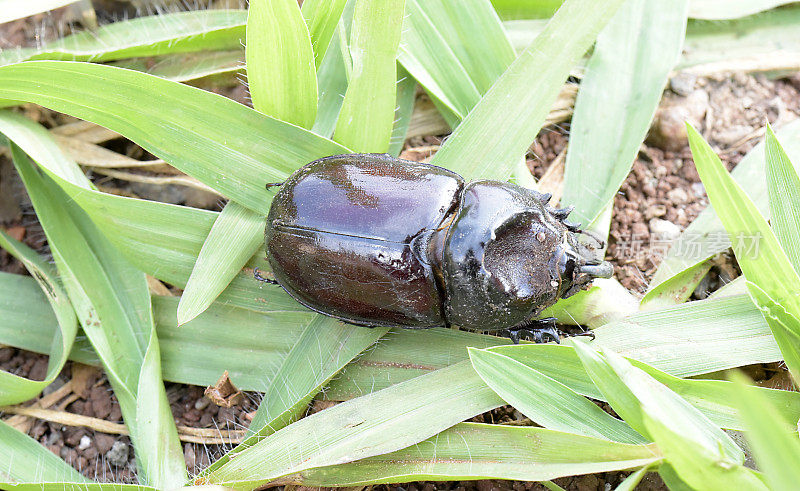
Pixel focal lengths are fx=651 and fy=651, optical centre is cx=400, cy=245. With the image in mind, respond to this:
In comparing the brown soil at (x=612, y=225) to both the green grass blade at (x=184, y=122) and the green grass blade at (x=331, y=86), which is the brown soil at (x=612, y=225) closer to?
the green grass blade at (x=331, y=86)

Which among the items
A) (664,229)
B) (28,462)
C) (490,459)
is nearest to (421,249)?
(490,459)

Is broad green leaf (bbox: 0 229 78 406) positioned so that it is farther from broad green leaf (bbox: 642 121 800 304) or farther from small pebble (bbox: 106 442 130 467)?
broad green leaf (bbox: 642 121 800 304)

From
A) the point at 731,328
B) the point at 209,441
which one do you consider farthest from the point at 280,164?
the point at 731,328

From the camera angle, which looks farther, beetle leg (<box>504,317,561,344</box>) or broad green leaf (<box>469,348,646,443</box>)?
beetle leg (<box>504,317,561,344</box>)

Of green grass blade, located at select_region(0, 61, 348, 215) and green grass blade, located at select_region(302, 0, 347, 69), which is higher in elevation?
green grass blade, located at select_region(302, 0, 347, 69)

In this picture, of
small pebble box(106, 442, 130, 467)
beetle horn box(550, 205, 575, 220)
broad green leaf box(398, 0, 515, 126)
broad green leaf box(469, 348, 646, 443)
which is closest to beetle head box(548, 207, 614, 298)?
beetle horn box(550, 205, 575, 220)

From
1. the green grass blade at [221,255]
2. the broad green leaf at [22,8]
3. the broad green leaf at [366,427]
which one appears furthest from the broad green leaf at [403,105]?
the broad green leaf at [22,8]
